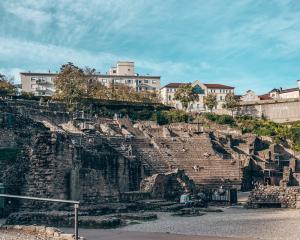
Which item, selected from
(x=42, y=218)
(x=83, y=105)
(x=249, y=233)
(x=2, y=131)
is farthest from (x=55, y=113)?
(x=249, y=233)

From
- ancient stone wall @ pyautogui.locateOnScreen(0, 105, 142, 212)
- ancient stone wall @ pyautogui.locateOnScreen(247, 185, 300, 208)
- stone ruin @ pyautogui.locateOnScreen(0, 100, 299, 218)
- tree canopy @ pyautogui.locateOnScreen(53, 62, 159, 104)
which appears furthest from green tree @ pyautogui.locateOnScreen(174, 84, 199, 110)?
ancient stone wall @ pyautogui.locateOnScreen(0, 105, 142, 212)

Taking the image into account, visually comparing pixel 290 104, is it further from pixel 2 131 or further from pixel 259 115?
pixel 2 131

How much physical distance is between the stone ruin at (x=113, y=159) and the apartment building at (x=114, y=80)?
167 feet

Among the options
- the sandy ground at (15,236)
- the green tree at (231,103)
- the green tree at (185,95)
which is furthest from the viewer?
the green tree at (231,103)

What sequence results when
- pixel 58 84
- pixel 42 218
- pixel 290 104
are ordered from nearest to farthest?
pixel 42 218 < pixel 58 84 < pixel 290 104

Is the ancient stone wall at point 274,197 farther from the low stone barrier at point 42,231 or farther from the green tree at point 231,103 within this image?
the green tree at point 231,103

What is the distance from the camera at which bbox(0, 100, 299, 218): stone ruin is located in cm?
2180

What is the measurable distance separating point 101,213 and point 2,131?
27.7ft

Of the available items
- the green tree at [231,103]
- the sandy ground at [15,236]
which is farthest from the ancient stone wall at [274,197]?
the green tree at [231,103]

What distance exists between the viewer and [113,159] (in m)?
32.8

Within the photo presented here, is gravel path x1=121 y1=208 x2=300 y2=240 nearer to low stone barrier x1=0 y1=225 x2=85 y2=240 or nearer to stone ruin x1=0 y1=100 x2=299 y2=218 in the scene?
low stone barrier x1=0 y1=225 x2=85 y2=240

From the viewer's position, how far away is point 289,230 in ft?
54.2

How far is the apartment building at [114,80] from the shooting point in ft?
389

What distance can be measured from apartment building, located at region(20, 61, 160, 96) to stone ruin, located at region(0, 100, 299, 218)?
50.9 m
